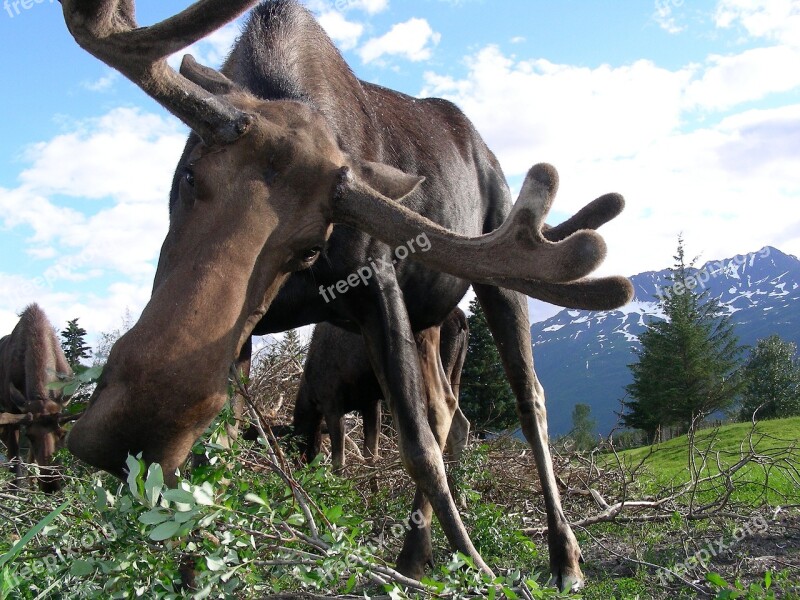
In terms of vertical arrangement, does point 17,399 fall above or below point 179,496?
above

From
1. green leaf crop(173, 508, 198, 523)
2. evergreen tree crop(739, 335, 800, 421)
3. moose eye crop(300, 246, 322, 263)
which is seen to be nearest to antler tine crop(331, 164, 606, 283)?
moose eye crop(300, 246, 322, 263)

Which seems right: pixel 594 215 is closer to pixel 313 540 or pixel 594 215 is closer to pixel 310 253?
pixel 310 253

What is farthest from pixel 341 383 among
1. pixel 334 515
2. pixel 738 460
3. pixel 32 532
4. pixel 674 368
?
pixel 674 368

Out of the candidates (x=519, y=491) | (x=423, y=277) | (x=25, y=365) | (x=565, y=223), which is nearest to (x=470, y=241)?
(x=565, y=223)

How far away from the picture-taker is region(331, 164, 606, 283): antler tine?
2.83 m

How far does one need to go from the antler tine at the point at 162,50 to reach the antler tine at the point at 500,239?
0.57m

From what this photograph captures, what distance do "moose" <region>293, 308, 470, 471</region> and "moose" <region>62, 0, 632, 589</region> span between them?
10.6ft

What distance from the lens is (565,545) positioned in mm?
4625

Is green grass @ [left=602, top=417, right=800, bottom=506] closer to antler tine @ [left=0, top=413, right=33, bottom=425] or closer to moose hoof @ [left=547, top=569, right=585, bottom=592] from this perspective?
moose hoof @ [left=547, top=569, right=585, bottom=592]

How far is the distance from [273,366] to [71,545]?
7687 millimetres

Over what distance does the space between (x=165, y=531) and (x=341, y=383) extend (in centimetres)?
625

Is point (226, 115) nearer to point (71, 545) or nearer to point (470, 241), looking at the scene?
point (470, 241)

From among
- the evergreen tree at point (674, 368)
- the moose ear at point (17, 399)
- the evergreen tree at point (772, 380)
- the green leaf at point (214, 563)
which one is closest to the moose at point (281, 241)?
the green leaf at point (214, 563)

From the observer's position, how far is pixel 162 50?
3.04 m
